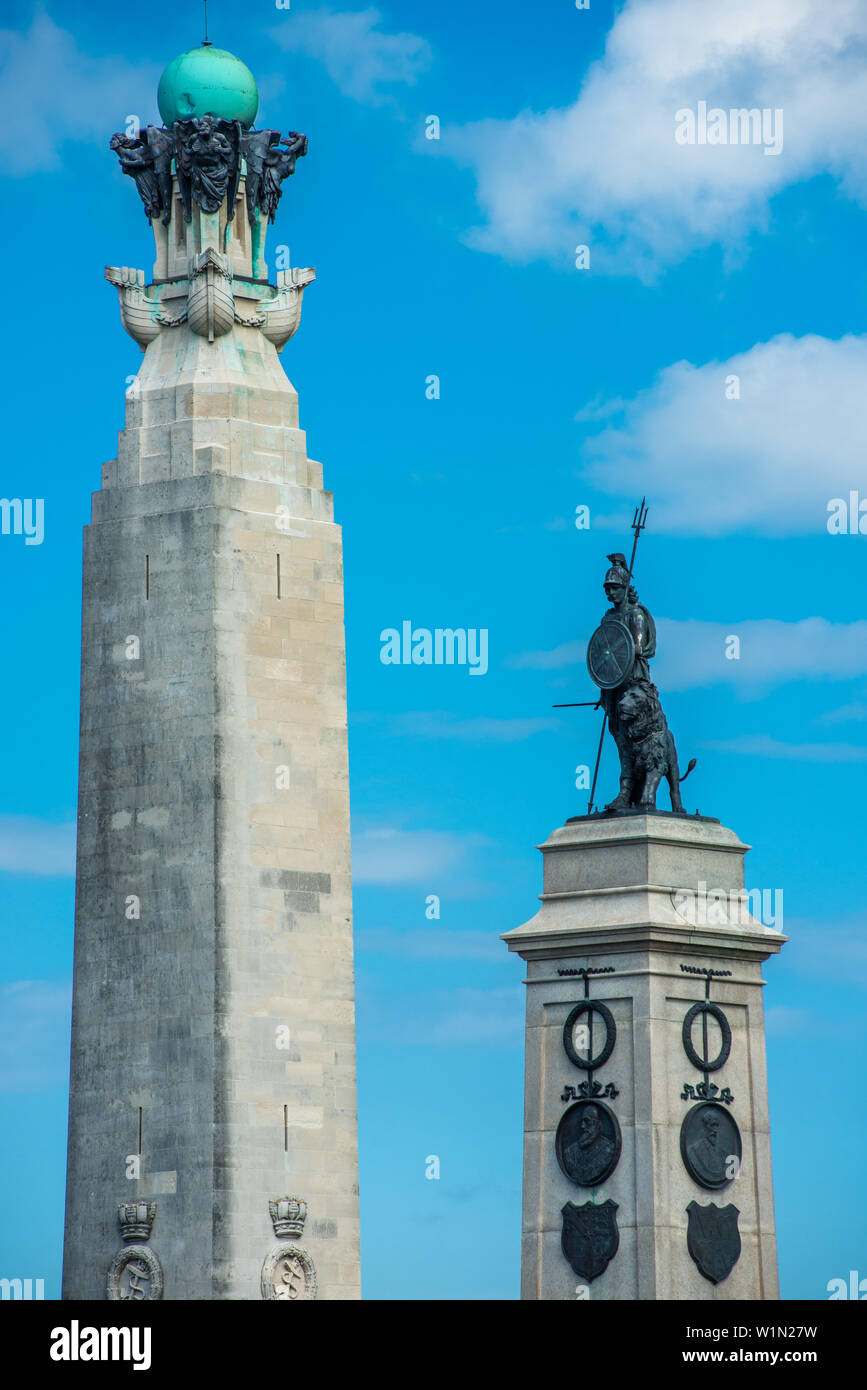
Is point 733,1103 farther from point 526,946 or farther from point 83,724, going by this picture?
point 83,724

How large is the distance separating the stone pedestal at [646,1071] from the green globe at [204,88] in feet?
49.3

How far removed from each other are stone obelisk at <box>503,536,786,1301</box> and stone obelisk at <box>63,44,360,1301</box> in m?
3.85

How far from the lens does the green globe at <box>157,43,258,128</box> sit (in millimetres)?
74500

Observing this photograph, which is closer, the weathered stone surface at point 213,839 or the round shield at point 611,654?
the weathered stone surface at point 213,839

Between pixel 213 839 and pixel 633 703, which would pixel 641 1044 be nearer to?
pixel 633 703

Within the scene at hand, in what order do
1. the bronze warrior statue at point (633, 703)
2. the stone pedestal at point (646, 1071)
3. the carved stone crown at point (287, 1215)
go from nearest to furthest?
the stone pedestal at point (646, 1071)
the carved stone crown at point (287, 1215)
the bronze warrior statue at point (633, 703)

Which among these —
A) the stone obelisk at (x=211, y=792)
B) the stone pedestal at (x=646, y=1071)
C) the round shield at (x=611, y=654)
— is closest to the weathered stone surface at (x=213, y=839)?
the stone obelisk at (x=211, y=792)

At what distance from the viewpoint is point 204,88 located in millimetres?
74438

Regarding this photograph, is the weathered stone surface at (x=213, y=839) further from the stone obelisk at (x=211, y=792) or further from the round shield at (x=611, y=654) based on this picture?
the round shield at (x=611, y=654)

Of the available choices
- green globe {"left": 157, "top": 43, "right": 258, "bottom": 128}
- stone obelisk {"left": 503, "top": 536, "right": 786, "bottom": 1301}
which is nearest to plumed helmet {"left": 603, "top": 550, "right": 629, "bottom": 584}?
stone obelisk {"left": 503, "top": 536, "right": 786, "bottom": 1301}

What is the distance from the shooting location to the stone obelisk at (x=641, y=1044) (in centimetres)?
7119

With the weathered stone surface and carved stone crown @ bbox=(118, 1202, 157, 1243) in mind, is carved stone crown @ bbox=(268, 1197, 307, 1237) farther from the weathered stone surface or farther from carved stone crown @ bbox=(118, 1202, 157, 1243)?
carved stone crown @ bbox=(118, 1202, 157, 1243)

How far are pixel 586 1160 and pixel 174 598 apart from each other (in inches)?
503
